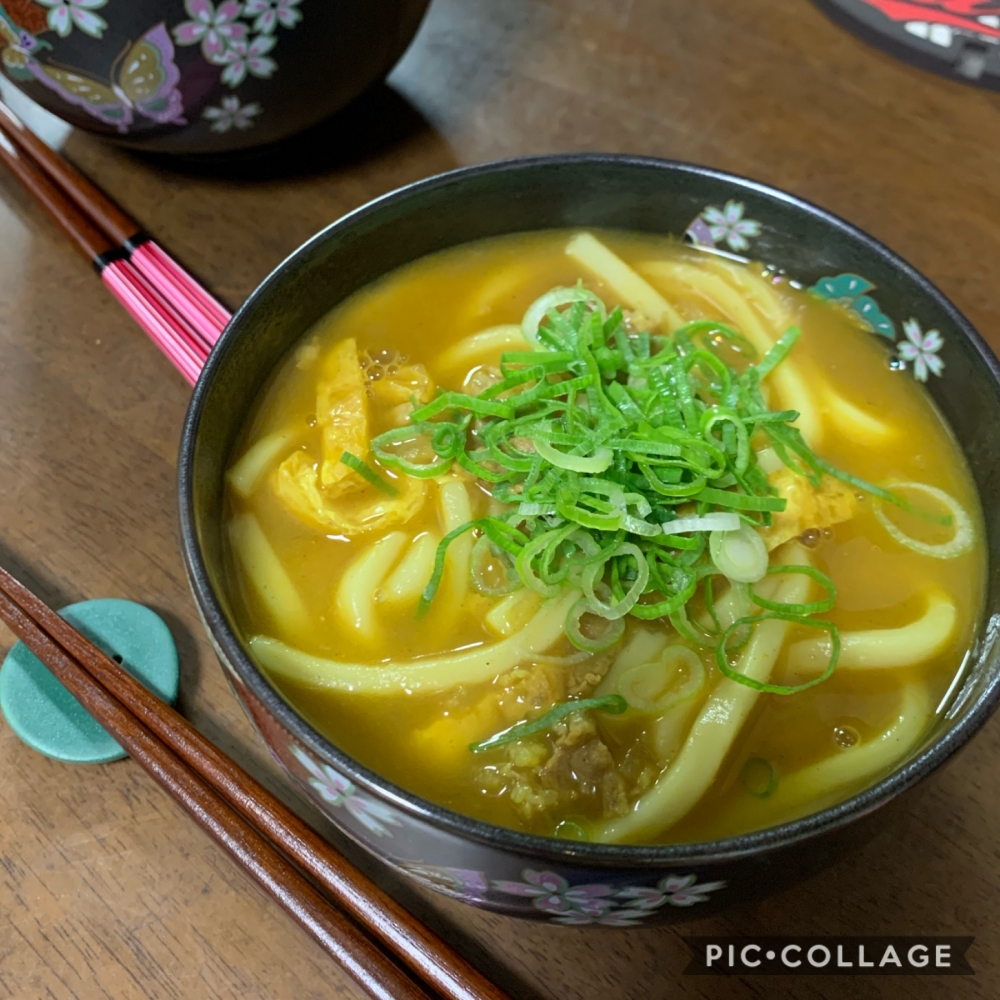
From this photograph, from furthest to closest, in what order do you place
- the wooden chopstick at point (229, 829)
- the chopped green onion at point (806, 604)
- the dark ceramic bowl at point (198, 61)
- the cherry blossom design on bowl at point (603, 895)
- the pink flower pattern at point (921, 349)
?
the dark ceramic bowl at point (198, 61) → the pink flower pattern at point (921, 349) → the chopped green onion at point (806, 604) → the wooden chopstick at point (229, 829) → the cherry blossom design on bowl at point (603, 895)

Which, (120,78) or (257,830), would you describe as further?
(120,78)

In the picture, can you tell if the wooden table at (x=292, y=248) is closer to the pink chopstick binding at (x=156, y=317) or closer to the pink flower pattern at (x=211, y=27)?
the pink chopstick binding at (x=156, y=317)

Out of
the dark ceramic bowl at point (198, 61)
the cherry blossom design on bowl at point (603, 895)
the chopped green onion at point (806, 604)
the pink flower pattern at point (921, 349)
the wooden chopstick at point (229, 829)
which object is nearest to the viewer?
the cherry blossom design on bowl at point (603, 895)

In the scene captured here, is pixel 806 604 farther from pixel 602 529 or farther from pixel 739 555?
pixel 602 529

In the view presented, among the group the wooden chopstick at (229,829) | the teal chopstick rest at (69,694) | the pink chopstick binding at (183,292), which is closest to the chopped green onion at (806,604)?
the wooden chopstick at (229,829)

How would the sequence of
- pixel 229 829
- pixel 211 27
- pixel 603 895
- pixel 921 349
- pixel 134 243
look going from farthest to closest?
1. pixel 134 243
2. pixel 211 27
3. pixel 921 349
4. pixel 229 829
5. pixel 603 895

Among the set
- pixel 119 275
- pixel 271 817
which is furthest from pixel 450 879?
pixel 119 275

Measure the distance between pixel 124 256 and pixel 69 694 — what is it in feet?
2.63

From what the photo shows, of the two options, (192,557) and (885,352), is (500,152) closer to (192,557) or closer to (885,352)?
(885,352)

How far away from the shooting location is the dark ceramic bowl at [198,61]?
1339 millimetres

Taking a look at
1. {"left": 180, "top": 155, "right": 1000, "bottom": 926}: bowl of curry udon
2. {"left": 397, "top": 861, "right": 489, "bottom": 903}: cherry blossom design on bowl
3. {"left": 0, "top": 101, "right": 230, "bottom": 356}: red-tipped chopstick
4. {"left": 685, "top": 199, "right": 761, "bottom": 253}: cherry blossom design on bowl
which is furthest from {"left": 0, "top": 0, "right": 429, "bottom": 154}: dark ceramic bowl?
{"left": 397, "top": 861, "right": 489, "bottom": 903}: cherry blossom design on bowl

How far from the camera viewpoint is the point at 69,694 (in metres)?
1.16

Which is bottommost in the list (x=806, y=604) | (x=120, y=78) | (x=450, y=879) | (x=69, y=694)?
(x=69, y=694)

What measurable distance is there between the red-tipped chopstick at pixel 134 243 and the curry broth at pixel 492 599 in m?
0.19
